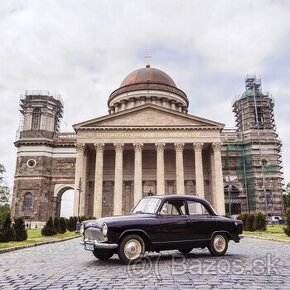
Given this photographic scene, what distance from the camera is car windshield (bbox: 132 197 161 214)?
8.78 metres

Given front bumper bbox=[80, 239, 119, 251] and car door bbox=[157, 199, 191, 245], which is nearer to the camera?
front bumper bbox=[80, 239, 119, 251]

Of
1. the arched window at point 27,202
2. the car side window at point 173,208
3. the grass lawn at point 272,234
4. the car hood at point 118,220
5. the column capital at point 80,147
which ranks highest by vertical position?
the column capital at point 80,147

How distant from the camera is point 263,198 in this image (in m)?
46.4

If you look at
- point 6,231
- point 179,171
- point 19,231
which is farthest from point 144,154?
point 6,231

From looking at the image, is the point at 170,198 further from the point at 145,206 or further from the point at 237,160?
the point at 237,160

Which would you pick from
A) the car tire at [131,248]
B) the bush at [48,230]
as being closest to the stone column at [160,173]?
the bush at [48,230]

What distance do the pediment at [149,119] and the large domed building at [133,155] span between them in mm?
120

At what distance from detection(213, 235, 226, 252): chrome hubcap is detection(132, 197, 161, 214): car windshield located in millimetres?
2005

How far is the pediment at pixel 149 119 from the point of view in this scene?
38.9 metres

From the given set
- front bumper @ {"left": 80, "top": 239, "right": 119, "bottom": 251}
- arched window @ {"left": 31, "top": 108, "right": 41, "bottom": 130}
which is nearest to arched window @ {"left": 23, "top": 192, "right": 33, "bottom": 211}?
arched window @ {"left": 31, "top": 108, "right": 41, "bottom": 130}

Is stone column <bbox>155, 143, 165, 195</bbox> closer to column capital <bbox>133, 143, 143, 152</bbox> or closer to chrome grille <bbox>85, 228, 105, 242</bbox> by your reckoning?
column capital <bbox>133, 143, 143, 152</bbox>

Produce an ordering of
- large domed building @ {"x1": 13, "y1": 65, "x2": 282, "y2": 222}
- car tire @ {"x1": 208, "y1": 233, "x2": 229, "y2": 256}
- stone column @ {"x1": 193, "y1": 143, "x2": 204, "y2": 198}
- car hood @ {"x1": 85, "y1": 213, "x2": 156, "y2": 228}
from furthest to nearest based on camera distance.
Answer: large domed building @ {"x1": 13, "y1": 65, "x2": 282, "y2": 222}
stone column @ {"x1": 193, "y1": 143, "x2": 204, "y2": 198}
car tire @ {"x1": 208, "y1": 233, "x2": 229, "y2": 256}
car hood @ {"x1": 85, "y1": 213, "x2": 156, "y2": 228}

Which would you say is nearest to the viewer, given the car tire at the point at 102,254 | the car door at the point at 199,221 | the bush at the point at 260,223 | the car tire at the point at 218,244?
the car tire at the point at 102,254

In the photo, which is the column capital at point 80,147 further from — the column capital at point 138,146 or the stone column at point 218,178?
the stone column at point 218,178
